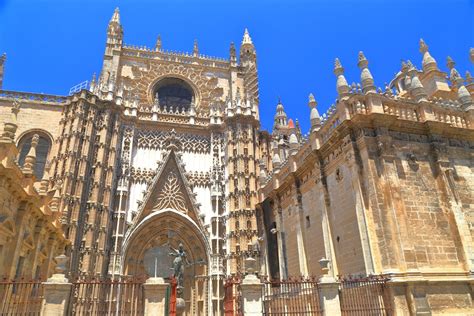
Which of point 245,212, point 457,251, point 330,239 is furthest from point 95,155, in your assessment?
point 457,251

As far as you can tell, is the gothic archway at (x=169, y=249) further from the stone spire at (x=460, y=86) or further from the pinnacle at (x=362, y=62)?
the stone spire at (x=460, y=86)

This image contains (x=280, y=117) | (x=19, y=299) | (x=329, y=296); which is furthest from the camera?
(x=280, y=117)

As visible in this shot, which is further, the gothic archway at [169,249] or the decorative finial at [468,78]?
the gothic archway at [169,249]

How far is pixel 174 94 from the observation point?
2853 centimetres

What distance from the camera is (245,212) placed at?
73.5 ft

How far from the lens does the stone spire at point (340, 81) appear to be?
14.1m

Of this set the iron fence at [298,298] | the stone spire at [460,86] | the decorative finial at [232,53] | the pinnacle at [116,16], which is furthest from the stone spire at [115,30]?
the stone spire at [460,86]

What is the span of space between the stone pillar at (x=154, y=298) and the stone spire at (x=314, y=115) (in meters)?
9.86

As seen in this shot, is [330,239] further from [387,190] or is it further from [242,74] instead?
[242,74]

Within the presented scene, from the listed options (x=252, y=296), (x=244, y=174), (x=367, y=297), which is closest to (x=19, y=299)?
(x=252, y=296)

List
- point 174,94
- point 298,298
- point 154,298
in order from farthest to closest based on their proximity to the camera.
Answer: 1. point 174,94
2. point 298,298
3. point 154,298

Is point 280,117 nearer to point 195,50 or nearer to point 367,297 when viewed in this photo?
point 195,50

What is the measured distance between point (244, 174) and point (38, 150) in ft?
43.4

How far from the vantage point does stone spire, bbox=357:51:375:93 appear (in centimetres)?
1352
